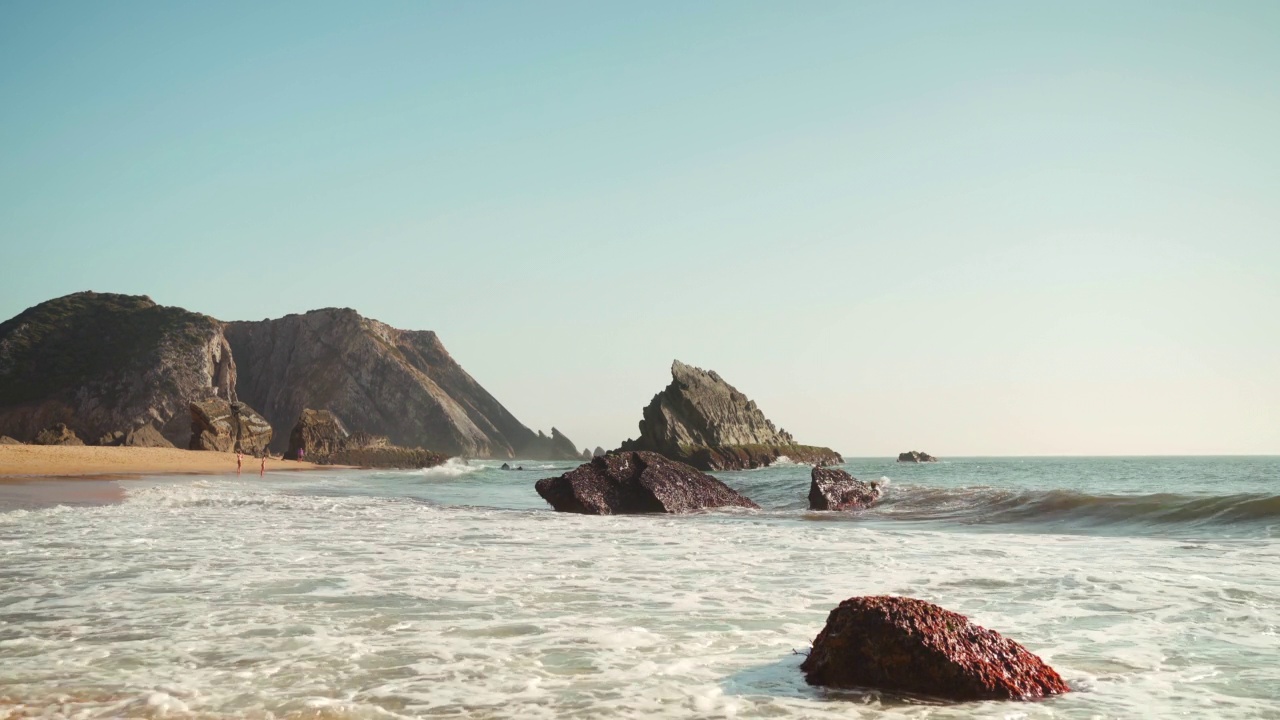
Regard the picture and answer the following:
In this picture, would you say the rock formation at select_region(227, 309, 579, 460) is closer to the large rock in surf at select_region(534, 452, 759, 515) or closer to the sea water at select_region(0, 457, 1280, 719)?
the large rock in surf at select_region(534, 452, 759, 515)

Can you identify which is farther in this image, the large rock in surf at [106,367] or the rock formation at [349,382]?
the rock formation at [349,382]

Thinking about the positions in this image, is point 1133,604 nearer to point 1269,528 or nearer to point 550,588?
point 550,588

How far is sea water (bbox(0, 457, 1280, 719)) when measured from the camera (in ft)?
14.0

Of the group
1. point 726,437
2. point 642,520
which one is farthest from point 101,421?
point 642,520

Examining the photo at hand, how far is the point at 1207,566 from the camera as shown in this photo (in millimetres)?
8984

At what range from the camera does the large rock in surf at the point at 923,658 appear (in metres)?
4.39

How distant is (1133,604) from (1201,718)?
3.13 metres

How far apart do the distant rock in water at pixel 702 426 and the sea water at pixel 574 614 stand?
49411 millimetres

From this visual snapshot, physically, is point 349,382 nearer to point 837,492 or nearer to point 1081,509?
point 837,492

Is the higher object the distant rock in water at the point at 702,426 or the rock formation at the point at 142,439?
the distant rock in water at the point at 702,426

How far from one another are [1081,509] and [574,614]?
1321 cm

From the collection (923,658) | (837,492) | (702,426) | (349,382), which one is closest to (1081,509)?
(837,492)

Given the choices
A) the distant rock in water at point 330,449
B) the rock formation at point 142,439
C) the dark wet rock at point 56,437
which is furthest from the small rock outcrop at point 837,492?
the rock formation at point 142,439

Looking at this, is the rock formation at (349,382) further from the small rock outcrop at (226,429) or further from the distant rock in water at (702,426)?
the distant rock in water at (702,426)
